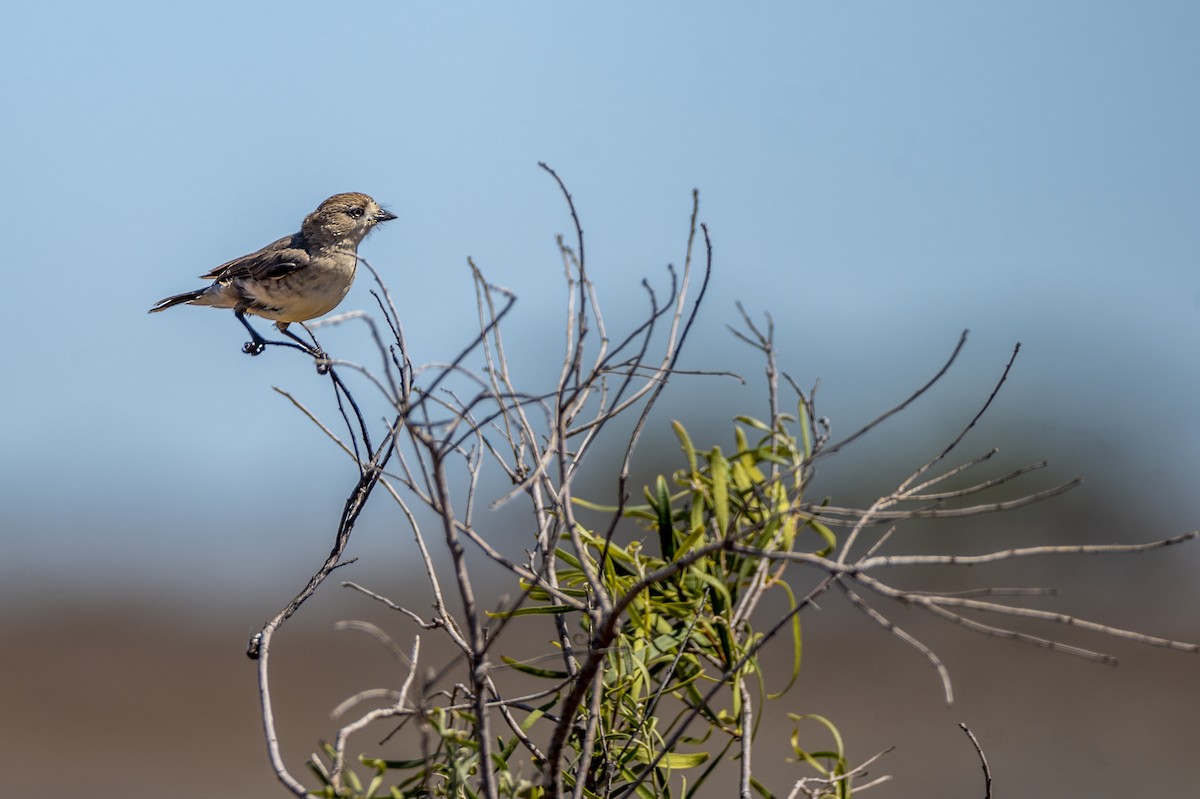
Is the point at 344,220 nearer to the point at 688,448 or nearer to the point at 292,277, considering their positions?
the point at 292,277

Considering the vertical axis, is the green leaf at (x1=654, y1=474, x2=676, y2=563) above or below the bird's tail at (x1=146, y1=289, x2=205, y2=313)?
below

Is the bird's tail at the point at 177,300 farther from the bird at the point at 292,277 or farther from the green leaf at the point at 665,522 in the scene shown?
the green leaf at the point at 665,522

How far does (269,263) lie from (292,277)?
0.19 meters

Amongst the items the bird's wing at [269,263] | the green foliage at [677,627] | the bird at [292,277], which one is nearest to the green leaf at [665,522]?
the green foliage at [677,627]

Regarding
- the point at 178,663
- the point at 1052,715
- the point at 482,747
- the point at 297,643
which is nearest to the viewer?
the point at 482,747

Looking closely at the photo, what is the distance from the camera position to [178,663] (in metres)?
22.6

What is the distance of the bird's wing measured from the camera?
18.8 feet

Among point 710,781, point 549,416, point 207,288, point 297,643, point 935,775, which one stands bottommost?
point 935,775

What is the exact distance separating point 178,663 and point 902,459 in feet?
54.4

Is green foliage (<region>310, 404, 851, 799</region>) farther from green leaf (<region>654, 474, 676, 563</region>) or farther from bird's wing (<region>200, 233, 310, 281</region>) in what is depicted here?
bird's wing (<region>200, 233, 310, 281</region>)

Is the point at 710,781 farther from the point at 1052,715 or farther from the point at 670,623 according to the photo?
the point at 670,623

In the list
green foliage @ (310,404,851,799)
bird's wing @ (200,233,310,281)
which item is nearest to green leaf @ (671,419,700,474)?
green foliage @ (310,404,851,799)

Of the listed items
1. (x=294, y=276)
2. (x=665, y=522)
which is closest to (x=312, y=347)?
(x=294, y=276)

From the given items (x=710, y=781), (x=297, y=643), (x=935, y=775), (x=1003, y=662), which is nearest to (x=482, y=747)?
(x=710, y=781)
